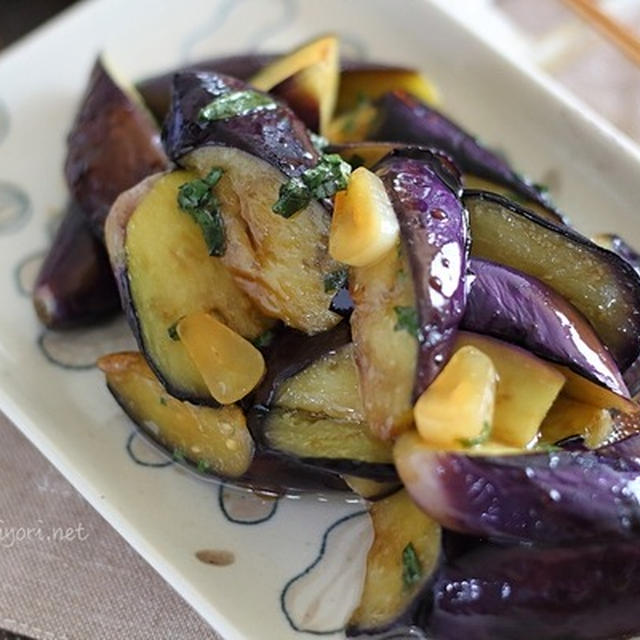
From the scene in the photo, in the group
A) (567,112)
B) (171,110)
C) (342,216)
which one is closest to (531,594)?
(342,216)

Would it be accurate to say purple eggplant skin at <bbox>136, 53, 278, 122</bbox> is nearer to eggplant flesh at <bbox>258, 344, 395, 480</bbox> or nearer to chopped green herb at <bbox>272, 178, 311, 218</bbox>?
chopped green herb at <bbox>272, 178, 311, 218</bbox>

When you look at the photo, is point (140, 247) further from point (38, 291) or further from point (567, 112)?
point (567, 112)

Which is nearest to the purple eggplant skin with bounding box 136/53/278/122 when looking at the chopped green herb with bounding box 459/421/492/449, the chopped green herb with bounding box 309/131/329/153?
the chopped green herb with bounding box 309/131/329/153

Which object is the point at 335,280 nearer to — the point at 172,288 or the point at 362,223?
the point at 362,223

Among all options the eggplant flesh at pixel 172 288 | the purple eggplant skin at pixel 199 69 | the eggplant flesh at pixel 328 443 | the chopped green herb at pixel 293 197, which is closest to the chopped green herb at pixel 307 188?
the chopped green herb at pixel 293 197

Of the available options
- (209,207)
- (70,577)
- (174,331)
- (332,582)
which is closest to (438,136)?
(209,207)
